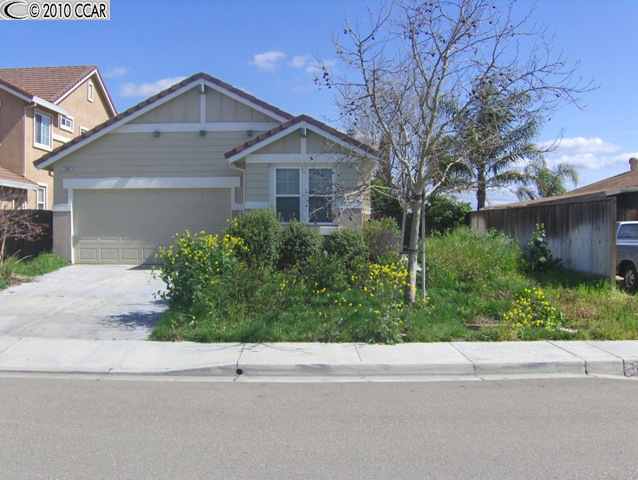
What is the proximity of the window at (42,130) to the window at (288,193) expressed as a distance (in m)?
12.4

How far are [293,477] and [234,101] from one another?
1516 cm

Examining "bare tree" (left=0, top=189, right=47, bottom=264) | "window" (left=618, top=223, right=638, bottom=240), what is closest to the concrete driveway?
"bare tree" (left=0, top=189, right=47, bottom=264)

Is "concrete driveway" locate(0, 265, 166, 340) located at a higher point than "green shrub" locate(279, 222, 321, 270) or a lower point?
lower

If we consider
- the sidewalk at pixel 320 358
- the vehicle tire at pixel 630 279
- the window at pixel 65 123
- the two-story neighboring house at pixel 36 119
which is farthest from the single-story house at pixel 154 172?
the vehicle tire at pixel 630 279

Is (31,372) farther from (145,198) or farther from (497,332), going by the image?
(145,198)

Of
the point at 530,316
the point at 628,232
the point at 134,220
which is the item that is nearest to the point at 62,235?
the point at 134,220

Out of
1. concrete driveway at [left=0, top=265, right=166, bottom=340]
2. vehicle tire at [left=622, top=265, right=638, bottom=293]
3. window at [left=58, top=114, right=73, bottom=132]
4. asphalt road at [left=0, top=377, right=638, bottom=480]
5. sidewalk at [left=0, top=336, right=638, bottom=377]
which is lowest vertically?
asphalt road at [left=0, top=377, right=638, bottom=480]

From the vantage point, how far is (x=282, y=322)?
31.6ft

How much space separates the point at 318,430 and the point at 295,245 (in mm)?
8674

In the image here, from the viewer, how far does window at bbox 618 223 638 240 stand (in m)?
14.3

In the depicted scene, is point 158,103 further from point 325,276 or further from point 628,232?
point 628,232

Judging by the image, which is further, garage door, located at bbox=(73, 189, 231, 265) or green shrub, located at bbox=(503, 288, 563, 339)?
garage door, located at bbox=(73, 189, 231, 265)

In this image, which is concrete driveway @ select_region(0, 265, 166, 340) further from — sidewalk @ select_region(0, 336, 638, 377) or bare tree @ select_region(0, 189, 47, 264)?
bare tree @ select_region(0, 189, 47, 264)

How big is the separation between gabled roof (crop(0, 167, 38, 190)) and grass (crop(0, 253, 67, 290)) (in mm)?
3810
